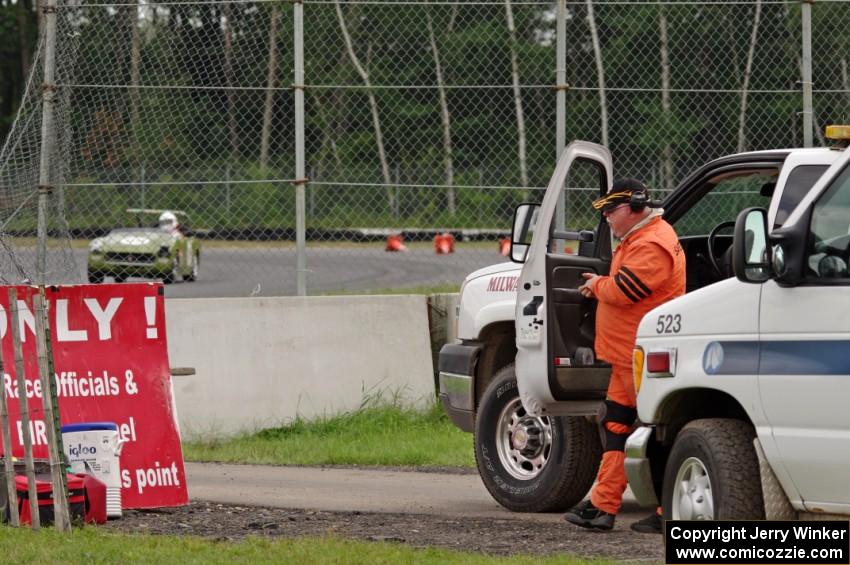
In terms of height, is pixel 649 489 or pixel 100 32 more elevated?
pixel 100 32

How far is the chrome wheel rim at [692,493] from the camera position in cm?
642

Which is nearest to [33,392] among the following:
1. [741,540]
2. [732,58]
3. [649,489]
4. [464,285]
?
[464,285]

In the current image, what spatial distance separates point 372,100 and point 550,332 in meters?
5.54

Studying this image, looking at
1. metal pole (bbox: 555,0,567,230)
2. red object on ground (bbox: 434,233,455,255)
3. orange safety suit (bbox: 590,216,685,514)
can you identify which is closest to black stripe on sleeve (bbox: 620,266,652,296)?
orange safety suit (bbox: 590,216,685,514)

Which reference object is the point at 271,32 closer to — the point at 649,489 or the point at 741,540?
the point at 649,489

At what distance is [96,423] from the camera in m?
8.51

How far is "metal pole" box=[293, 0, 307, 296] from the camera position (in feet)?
40.5

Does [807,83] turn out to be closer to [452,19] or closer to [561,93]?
[561,93]

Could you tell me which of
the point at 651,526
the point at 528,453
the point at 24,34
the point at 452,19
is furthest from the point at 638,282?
the point at 24,34

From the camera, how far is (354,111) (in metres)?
13.6

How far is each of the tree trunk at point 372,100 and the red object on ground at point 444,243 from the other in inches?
35.8

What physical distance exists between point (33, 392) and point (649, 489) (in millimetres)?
3782

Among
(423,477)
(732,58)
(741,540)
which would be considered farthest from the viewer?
(732,58)

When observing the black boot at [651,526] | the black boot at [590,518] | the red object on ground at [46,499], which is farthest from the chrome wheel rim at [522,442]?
the red object on ground at [46,499]
